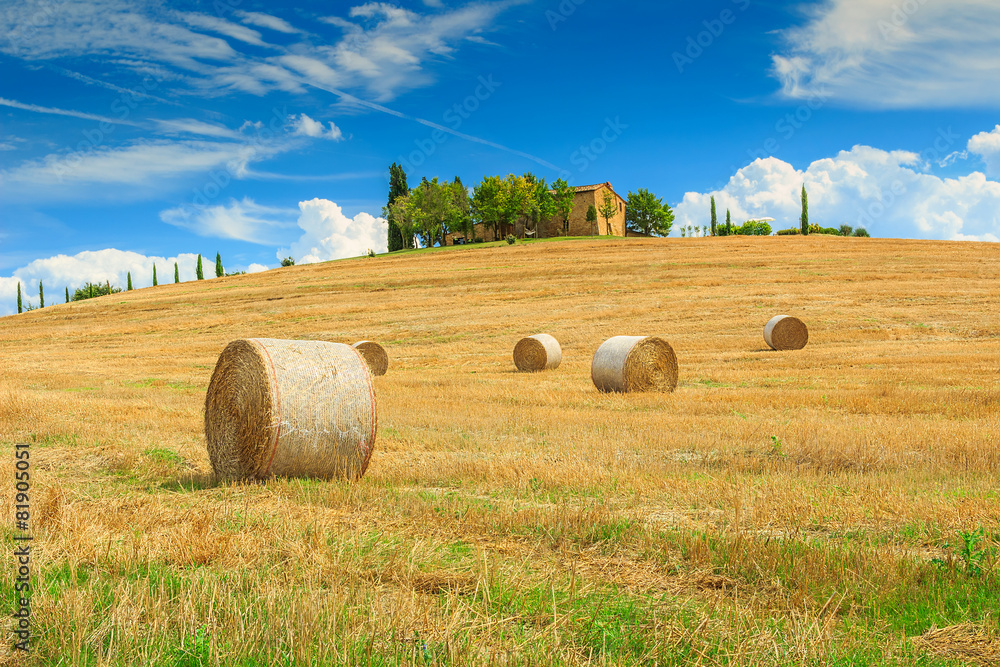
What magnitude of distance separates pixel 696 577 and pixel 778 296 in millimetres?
35526

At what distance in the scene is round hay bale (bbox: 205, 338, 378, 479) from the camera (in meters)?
7.25

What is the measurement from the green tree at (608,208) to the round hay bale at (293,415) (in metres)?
93.5

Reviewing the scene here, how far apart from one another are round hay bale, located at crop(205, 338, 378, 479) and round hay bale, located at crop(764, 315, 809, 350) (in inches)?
841

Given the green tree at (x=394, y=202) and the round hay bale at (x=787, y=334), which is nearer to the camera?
the round hay bale at (x=787, y=334)

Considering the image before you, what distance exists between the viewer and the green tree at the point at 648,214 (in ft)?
344

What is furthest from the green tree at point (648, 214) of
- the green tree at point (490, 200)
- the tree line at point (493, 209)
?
the green tree at point (490, 200)

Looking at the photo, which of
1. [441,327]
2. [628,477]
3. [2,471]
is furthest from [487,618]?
[441,327]

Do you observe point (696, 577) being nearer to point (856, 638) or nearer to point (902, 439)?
point (856, 638)

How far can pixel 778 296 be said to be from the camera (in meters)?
36.8

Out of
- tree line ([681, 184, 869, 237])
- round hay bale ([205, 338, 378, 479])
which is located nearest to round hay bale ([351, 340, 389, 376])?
round hay bale ([205, 338, 378, 479])

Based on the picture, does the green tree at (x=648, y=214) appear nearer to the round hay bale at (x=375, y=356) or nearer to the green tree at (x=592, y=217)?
the green tree at (x=592, y=217)

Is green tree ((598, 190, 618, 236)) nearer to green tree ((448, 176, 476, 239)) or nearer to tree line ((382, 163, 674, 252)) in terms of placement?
tree line ((382, 163, 674, 252))

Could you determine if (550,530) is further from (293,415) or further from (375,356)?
(375,356)

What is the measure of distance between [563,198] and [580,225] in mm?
5201
